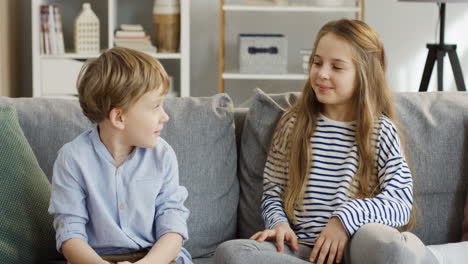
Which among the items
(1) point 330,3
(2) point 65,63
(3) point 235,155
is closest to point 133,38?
(2) point 65,63

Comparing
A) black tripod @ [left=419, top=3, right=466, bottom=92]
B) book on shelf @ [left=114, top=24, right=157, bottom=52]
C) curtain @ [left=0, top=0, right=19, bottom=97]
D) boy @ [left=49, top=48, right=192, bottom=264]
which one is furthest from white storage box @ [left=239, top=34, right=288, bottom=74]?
boy @ [left=49, top=48, right=192, bottom=264]

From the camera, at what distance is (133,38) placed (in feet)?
13.5

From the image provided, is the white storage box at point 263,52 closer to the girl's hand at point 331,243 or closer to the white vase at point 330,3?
the white vase at point 330,3

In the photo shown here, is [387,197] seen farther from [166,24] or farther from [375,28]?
[375,28]

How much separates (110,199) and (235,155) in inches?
18.4

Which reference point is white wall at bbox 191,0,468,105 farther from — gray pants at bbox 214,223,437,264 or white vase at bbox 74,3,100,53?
gray pants at bbox 214,223,437,264

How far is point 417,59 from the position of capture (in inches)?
180

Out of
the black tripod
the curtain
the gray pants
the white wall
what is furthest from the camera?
the white wall

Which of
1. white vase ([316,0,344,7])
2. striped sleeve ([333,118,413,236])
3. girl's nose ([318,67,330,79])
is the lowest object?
striped sleeve ([333,118,413,236])

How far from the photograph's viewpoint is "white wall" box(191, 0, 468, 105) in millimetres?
4508

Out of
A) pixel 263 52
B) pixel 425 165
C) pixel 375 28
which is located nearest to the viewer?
pixel 425 165

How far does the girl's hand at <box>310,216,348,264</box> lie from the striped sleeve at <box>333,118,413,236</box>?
20 millimetres

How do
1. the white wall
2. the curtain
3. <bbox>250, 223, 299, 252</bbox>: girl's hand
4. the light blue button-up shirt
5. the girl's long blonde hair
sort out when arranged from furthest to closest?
the white wall < the curtain < the girl's long blonde hair < <bbox>250, 223, 299, 252</bbox>: girl's hand < the light blue button-up shirt

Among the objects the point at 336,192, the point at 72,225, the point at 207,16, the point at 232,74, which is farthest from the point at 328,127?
the point at 207,16
